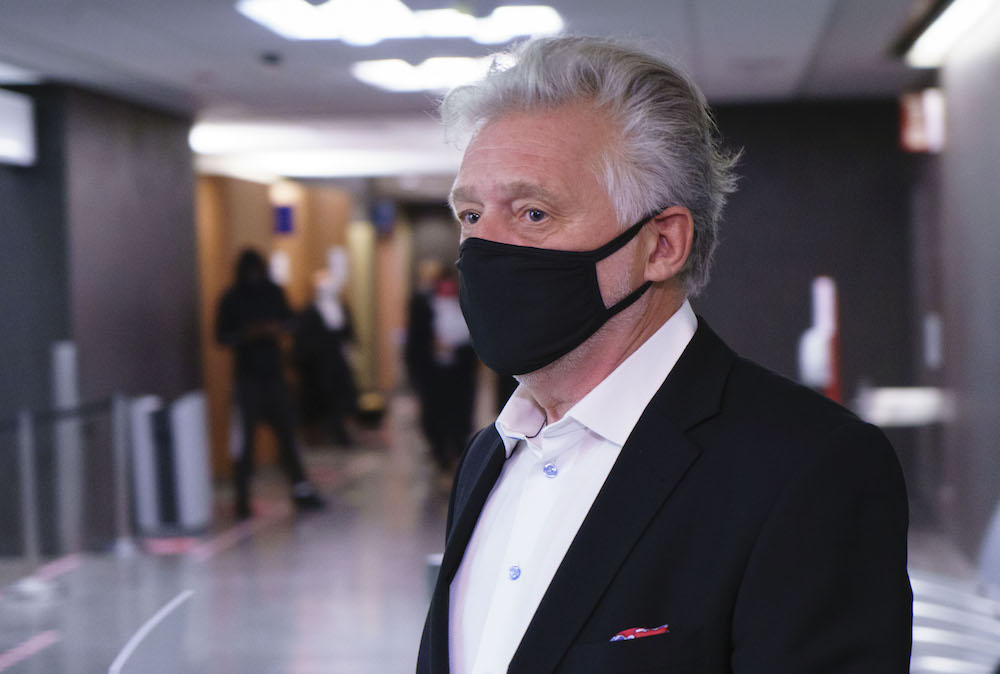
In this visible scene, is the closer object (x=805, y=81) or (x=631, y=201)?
(x=631, y=201)

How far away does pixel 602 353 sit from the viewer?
4.16 feet

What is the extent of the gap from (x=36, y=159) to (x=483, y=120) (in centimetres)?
645

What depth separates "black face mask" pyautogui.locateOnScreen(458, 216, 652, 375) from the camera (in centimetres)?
125

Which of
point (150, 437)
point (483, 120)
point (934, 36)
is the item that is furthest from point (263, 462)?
point (483, 120)

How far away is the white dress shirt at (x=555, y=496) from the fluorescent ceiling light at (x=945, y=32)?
14.6 ft

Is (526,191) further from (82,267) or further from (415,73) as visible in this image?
(82,267)

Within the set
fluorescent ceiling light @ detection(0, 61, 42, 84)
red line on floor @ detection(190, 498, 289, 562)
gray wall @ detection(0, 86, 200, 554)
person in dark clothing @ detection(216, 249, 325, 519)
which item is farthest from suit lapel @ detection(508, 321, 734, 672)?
person in dark clothing @ detection(216, 249, 325, 519)

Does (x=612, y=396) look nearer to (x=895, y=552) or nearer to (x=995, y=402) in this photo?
(x=895, y=552)

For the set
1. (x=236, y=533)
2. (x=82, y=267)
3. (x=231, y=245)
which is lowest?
(x=236, y=533)

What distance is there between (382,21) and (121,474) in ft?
10.8

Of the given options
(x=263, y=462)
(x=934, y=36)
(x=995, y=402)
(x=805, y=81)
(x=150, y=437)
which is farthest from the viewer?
(x=263, y=462)

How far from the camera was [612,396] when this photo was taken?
1.21 meters

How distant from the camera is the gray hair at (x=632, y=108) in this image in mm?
1216

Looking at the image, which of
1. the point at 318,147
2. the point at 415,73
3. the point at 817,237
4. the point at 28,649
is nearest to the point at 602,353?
the point at 28,649
